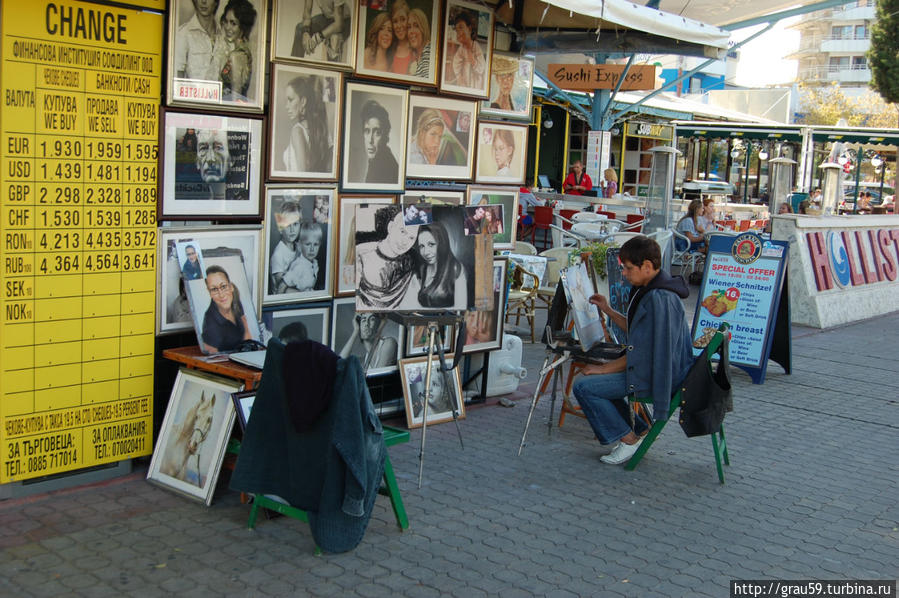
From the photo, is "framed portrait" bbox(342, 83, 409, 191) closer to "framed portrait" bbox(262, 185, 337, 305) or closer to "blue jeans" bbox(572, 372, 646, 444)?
"framed portrait" bbox(262, 185, 337, 305)

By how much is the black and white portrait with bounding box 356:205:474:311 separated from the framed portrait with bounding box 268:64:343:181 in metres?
0.50

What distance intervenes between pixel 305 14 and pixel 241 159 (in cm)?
97

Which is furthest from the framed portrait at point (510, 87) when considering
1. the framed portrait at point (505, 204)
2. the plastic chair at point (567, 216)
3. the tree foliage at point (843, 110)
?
the tree foliage at point (843, 110)

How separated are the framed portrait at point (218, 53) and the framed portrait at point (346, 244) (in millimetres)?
921

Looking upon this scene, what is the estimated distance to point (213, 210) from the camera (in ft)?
17.0

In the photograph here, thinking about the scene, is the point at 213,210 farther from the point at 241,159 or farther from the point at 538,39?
the point at 538,39

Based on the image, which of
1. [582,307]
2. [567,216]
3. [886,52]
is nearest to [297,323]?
[582,307]

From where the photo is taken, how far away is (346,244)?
5.96 metres

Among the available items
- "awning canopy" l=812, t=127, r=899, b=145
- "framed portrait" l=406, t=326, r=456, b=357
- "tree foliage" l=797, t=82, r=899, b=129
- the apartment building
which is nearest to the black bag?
"framed portrait" l=406, t=326, r=456, b=357

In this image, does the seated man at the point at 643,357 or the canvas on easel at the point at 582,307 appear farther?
the canvas on easel at the point at 582,307

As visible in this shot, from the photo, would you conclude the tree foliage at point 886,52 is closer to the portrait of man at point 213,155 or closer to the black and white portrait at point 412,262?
the black and white portrait at point 412,262

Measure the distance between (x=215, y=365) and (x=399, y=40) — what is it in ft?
8.49

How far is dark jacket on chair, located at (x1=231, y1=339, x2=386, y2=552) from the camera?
410cm

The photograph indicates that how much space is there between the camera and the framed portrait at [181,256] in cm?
502
